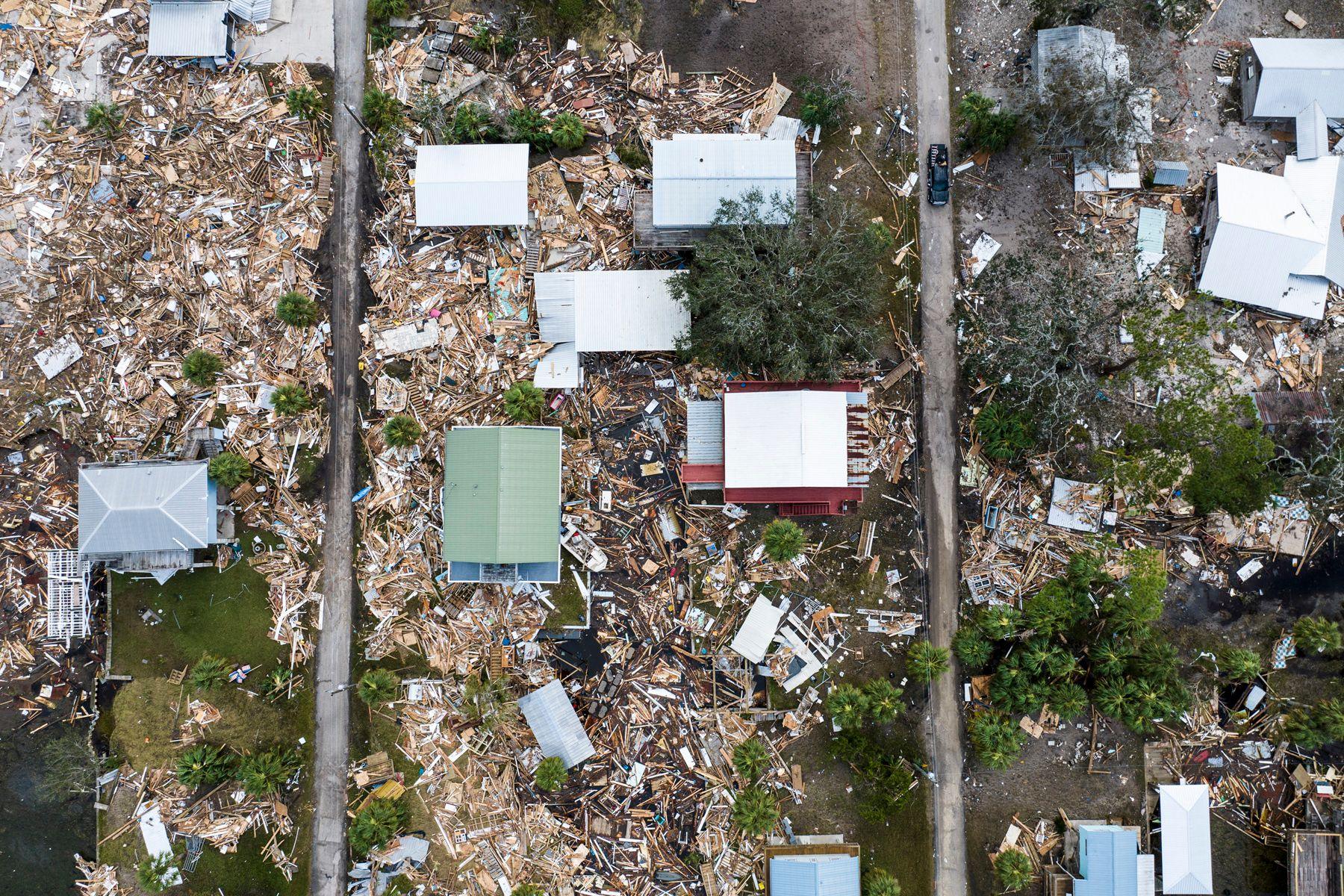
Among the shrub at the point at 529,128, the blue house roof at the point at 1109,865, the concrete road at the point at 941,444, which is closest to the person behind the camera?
the blue house roof at the point at 1109,865

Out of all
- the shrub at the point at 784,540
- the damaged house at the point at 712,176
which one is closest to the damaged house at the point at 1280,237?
the damaged house at the point at 712,176

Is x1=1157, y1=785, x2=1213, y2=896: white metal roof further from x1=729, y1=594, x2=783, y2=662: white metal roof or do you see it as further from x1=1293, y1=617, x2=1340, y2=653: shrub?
x1=729, y1=594, x2=783, y2=662: white metal roof

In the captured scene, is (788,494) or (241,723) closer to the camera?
(788,494)

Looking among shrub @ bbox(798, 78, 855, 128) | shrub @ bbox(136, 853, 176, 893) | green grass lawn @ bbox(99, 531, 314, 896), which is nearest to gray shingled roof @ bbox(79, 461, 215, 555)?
green grass lawn @ bbox(99, 531, 314, 896)

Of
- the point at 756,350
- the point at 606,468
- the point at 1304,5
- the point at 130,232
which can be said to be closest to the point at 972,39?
the point at 1304,5

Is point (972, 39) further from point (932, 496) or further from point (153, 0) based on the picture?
point (153, 0)

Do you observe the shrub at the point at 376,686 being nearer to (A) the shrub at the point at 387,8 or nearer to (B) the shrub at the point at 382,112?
(B) the shrub at the point at 382,112

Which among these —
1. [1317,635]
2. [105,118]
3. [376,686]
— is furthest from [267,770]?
[1317,635]
